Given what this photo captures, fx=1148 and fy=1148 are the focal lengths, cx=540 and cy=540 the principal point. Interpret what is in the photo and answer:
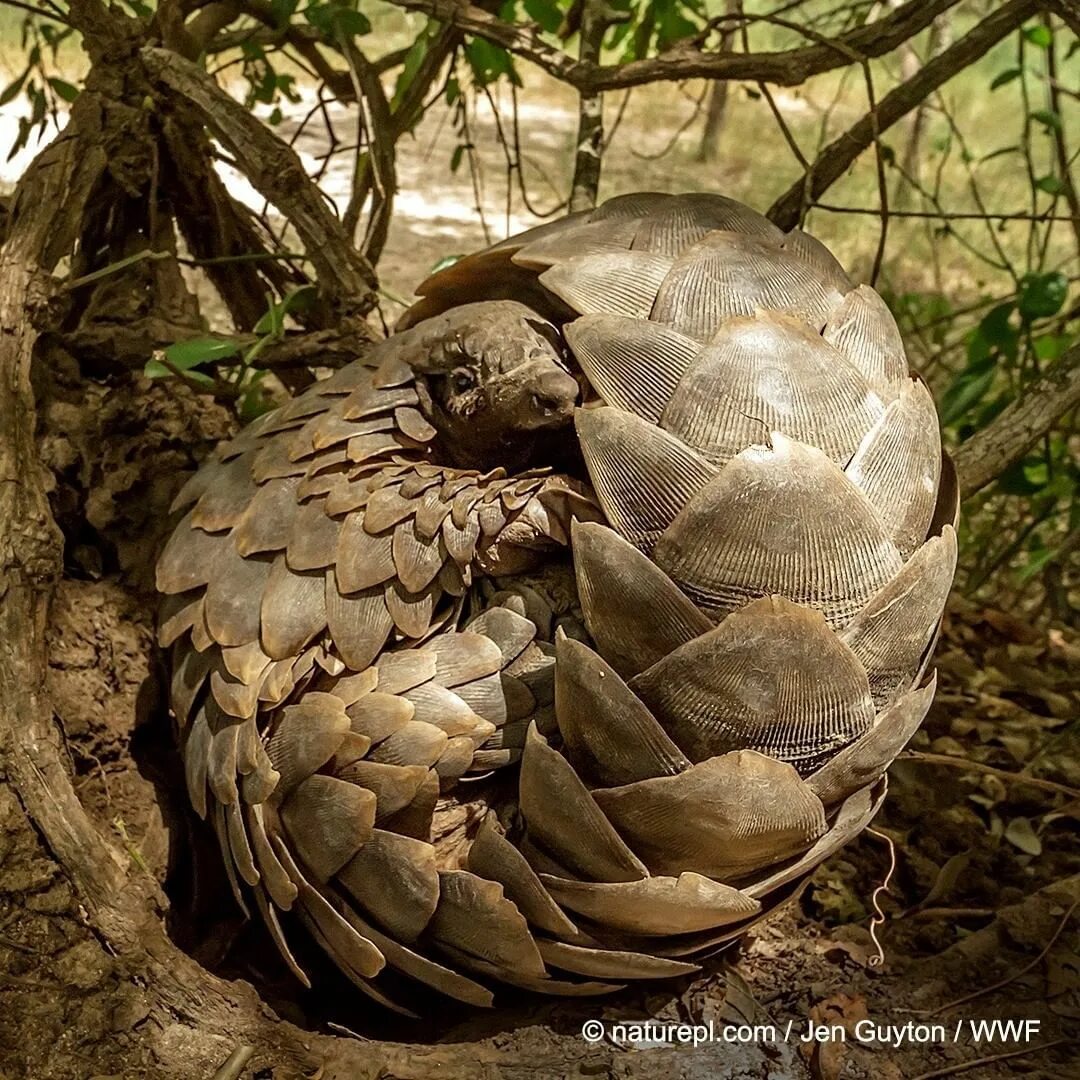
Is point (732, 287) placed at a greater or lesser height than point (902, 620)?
greater

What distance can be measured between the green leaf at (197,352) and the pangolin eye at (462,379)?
399 mm

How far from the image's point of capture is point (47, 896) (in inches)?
49.2

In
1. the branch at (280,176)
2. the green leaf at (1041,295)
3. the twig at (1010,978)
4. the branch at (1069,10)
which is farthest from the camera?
the green leaf at (1041,295)

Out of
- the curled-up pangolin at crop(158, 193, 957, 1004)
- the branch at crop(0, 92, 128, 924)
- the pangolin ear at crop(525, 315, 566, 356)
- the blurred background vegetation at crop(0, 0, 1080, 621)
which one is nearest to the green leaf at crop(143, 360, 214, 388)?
the blurred background vegetation at crop(0, 0, 1080, 621)

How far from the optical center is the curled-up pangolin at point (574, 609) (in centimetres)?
104

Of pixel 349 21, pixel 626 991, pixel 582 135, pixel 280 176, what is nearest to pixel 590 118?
pixel 582 135

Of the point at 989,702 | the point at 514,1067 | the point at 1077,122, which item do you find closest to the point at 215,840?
the point at 514,1067

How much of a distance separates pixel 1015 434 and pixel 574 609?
719mm

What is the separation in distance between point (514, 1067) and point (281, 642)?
0.51 meters

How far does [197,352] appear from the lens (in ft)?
5.03

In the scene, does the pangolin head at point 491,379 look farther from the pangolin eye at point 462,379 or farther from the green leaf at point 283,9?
the green leaf at point 283,9

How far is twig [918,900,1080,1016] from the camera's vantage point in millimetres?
1352

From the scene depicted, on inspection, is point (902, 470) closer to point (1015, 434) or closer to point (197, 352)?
point (1015, 434)

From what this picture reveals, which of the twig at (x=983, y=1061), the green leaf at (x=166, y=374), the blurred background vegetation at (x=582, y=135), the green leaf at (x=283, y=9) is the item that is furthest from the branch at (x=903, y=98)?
the twig at (x=983, y=1061)
